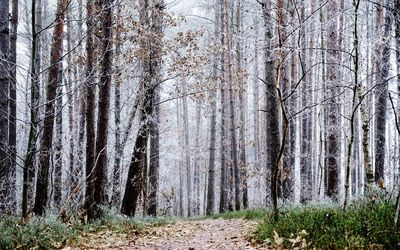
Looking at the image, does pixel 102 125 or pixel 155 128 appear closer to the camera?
pixel 102 125

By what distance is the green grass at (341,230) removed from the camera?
4789 millimetres

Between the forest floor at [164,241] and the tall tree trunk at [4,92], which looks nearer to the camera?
the forest floor at [164,241]

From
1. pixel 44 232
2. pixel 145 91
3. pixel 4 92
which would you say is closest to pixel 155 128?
pixel 145 91

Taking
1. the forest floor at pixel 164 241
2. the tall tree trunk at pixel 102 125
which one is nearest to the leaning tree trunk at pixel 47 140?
the tall tree trunk at pixel 102 125

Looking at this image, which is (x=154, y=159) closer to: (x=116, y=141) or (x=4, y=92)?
(x=116, y=141)

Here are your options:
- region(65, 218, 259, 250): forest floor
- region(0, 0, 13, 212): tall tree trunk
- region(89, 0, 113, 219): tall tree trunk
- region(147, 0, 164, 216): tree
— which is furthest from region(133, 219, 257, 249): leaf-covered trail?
region(147, 0, 164, 216): tree

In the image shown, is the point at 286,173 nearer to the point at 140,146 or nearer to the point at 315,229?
the point at 140,146

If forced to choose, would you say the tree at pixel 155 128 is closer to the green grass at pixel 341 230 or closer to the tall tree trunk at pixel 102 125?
the tall tree trunk at pixel 102 125

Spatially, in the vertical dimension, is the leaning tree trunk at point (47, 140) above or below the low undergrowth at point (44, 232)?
above

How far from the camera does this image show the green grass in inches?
189

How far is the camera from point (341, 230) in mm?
5363

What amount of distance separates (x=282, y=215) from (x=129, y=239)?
2778 millimetres

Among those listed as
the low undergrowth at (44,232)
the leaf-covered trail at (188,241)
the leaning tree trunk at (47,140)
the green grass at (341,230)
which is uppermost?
the leaning tree trunk at (47,140)

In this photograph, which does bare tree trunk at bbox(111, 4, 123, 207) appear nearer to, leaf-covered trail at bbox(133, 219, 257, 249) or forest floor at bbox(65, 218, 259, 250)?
leaf-covered trail at bbox(133, 219, 257, 249)
